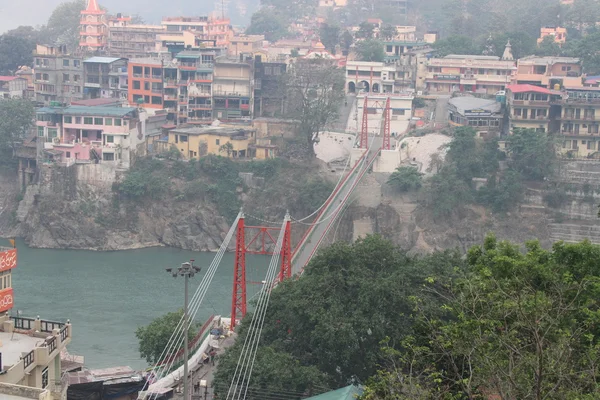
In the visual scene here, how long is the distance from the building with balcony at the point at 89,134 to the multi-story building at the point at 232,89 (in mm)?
2735

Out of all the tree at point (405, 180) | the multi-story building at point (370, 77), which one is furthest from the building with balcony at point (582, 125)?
the multi-story building at point (370, 77)

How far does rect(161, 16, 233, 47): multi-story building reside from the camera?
3325 cm

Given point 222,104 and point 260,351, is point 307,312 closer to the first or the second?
point 260,351

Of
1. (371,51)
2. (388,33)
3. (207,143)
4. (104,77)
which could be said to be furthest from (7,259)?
(388,33)

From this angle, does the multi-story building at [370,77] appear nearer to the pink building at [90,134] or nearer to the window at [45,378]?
the pink building at [90,134]

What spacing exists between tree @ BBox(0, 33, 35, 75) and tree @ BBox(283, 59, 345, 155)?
8279 millimetres

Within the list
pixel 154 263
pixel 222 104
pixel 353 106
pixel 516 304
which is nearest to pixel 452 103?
pixel 353 106

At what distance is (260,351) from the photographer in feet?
40.1

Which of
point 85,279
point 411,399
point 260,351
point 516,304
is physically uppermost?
point 516,304

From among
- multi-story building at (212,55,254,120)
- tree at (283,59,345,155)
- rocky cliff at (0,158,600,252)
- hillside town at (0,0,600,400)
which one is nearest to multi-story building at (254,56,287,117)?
hillside town at (0,0,600,400)

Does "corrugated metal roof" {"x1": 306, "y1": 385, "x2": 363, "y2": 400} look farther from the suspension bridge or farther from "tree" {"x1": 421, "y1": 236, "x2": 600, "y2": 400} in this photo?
"tree" {"x1": 421, "y1": 236, "x2": 600, "y2": 400}

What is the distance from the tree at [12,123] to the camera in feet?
83.2

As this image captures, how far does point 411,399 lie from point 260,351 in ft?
18.4

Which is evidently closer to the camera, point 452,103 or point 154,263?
point 154,263
